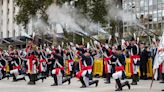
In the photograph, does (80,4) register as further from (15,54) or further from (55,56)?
(55,56)

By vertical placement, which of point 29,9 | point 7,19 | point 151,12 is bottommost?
point 7,19

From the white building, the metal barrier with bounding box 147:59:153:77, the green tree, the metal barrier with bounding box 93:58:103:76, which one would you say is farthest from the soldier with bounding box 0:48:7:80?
the white building

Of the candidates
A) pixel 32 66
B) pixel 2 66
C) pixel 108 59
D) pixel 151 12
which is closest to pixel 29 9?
pixel 2 66

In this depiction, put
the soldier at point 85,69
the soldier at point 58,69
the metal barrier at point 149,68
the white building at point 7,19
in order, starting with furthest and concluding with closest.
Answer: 1. the white building at point 7,19
2. the metal barrier at point 149,68
3. the soldier at point 58,69
4. the soldier at point 85,69

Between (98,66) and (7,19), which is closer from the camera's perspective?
(98,66)

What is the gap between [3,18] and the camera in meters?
82.2

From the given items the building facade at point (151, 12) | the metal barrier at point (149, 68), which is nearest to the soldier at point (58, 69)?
the metal barrier at point (149, 68)

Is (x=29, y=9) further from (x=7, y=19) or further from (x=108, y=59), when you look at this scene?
(x=108, y=59)

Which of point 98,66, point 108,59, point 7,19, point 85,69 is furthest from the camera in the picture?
point 7,19

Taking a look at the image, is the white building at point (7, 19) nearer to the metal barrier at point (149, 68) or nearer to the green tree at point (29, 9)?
the green tree at point (29, 9)

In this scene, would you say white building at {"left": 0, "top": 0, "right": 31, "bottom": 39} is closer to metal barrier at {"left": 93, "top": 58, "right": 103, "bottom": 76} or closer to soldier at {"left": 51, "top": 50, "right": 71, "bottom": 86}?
metal barrier at {"left": 93, "top": 58, "right": 103, "bottom": 76}

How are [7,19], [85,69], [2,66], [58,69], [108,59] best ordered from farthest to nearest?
[7,19] → [2,66] → [108,59] → [58,69] → [85,69]

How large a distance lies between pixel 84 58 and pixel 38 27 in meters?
35.2

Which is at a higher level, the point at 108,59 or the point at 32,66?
the point at 108,59
